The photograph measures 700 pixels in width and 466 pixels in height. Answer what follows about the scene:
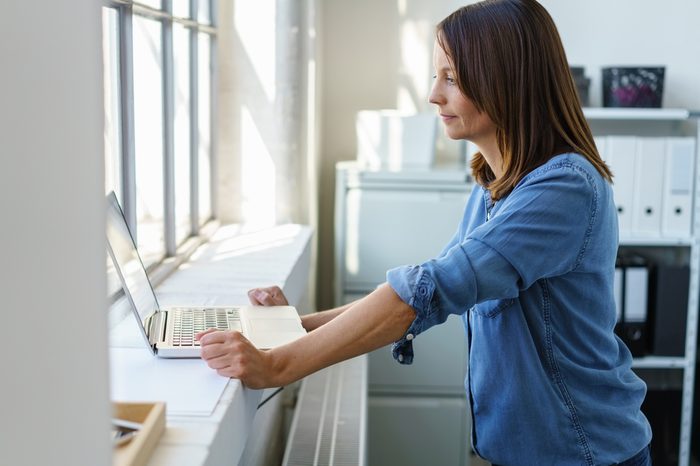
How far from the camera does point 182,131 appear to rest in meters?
2.88

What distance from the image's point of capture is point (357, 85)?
12.8ft

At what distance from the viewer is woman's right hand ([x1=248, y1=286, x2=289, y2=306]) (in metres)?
1.96

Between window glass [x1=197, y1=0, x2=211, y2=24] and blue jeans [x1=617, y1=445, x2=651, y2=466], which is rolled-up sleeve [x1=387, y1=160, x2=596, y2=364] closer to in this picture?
blue jeans [x1=617, y1=445, x2=651, y2=466]

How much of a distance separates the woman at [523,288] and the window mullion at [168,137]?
117 centimetres

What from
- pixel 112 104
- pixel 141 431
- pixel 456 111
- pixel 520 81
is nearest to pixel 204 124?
pixel 112 104

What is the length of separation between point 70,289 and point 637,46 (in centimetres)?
347

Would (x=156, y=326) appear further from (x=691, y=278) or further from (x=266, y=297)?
(x=691, y=278)

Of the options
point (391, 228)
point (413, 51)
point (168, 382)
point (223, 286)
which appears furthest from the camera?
point (413, 51)

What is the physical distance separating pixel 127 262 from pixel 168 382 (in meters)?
0.24

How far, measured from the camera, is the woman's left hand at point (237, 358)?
1.48m

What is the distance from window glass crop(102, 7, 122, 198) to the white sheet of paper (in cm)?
55

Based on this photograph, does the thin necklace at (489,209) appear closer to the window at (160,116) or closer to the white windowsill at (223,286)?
the white windowsill at (223,286)

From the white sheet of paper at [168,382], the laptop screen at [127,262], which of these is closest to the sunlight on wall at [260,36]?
the laptop screen at [127,262]

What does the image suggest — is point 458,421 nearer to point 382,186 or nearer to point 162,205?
point 382,186
